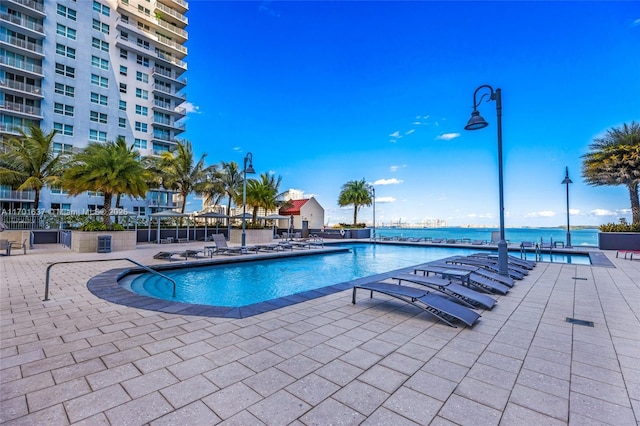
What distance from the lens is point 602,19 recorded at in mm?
12250

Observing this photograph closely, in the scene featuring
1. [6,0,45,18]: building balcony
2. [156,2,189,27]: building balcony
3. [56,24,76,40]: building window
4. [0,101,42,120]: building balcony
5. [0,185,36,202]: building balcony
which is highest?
[156,2,189,27]: building balcony

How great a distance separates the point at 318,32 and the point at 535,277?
19443 mm

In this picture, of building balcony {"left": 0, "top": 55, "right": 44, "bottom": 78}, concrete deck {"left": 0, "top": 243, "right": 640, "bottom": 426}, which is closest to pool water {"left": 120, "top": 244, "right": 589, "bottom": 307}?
concrete deck {"left": 0, "top": 243, "right": 640, "bottom": 426}

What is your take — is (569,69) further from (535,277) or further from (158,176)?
(158,176)

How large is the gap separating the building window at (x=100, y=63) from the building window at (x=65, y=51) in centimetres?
150

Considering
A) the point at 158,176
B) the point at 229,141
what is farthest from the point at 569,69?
the point at 229,141

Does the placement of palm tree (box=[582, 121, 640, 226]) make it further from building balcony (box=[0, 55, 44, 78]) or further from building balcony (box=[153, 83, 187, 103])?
building balcony (box=[0, 55, 44, 78])

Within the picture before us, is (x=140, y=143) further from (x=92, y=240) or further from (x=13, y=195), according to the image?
(x=92, y=240)

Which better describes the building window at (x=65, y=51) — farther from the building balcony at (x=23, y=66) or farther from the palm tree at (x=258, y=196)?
the palm tree at (x=258, y=196)

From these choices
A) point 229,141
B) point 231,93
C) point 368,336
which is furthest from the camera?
point 229,141

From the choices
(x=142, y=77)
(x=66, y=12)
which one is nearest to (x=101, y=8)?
(x=66, y=12)

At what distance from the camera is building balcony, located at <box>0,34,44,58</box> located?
25.0 m

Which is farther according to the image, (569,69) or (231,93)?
(231,93)

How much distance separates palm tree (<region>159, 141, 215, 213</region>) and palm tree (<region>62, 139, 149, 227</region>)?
10044 millimetres
